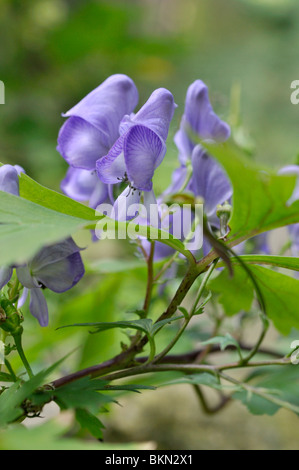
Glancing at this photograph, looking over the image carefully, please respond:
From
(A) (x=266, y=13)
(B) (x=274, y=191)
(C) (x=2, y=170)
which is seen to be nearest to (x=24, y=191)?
(C) (x=2, y=170)

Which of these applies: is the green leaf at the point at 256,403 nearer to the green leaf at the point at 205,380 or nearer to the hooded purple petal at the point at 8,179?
the green leaf at the point at 205,380

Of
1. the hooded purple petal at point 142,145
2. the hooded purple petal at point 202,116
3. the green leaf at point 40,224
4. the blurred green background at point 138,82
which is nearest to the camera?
the green leaf at point 40,224

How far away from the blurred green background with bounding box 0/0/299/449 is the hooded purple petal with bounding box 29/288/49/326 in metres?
0.13

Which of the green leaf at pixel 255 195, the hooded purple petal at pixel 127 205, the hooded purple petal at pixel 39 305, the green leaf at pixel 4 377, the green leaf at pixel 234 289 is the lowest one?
the green leaf at pixel 4 377

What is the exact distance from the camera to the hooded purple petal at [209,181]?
14.8 inches

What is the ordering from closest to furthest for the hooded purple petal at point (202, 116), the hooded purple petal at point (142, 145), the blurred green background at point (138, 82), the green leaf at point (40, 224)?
the green leaf at point (40, 224)
the hooded purple petal at point (142, 145)
the hooded purple petal at point (202, 116)
the blurred green background at point (138, 82)

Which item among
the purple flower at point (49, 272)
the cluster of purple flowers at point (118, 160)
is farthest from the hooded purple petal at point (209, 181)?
the purple flower at point (49, 272)

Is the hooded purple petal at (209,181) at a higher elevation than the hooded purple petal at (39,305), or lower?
higher

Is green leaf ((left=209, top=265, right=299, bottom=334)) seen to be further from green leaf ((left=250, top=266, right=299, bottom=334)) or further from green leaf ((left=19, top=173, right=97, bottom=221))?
green leaf ((left=19, top=173, right=97, bottom=221))

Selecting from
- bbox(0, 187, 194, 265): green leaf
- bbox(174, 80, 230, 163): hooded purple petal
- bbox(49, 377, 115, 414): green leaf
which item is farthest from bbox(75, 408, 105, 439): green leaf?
bbox(174, 80, 230, 163): hooded purple petal

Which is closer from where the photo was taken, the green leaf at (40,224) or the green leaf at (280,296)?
the green leaf at (40,224)

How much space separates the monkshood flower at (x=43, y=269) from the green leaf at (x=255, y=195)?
0.11m

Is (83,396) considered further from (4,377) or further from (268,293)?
(268,293)

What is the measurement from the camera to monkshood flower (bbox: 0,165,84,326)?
32 cm
